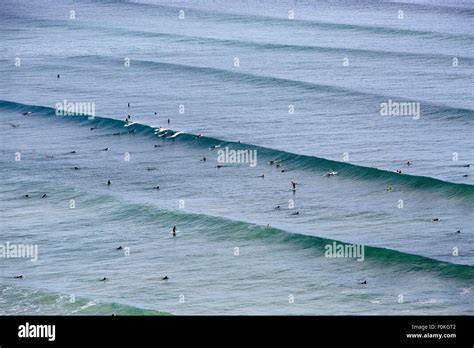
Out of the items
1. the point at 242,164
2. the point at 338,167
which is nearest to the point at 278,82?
the point at 242,164

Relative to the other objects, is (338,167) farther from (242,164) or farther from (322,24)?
(322,24)

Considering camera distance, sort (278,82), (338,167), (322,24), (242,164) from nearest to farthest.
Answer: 1. (338,167)
2. (242,164)
3. (278,82)
4. (322,24)

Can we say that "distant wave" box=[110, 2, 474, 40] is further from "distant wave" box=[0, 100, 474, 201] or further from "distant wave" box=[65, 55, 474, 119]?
"distant wave" box=[0, 100, 474, 201]

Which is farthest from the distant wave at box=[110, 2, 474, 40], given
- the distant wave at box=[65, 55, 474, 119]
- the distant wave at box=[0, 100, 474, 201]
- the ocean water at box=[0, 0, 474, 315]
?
the distant wave at box=[0, 100, 474, 201]

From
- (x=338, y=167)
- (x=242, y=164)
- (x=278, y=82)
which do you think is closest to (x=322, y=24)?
(x=278, y=82)

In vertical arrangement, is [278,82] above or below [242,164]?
above

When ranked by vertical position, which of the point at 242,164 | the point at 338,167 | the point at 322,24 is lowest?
the point at 338,167

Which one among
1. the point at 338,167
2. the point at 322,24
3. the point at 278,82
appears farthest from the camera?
the point at 322,24

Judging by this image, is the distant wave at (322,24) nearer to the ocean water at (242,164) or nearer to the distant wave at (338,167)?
the ocean water at (242,164)

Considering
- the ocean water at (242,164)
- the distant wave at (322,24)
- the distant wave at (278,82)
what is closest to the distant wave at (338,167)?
the ocean water at (242,164)

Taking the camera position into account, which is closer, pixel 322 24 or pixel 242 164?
pixel 242 164
